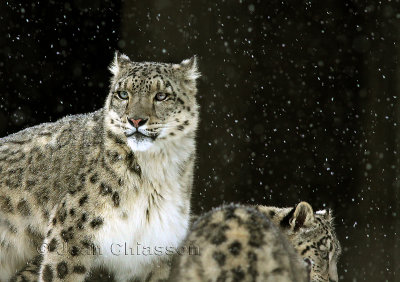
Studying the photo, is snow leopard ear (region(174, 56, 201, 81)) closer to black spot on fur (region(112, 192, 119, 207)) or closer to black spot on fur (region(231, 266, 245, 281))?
black spot on fur (region(112, 192, 119, 207))

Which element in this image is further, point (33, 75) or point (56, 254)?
point (33, 75)

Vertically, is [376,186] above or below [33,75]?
below

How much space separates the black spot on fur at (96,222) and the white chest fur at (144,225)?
3cm

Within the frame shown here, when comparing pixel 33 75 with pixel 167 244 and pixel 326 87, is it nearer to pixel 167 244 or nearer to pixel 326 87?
pixel 326 87

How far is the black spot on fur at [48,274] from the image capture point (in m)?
4.30

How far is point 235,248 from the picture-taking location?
2799mm

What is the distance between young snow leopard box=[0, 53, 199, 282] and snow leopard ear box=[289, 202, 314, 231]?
31.0 inches

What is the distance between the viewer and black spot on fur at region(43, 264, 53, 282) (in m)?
4.30

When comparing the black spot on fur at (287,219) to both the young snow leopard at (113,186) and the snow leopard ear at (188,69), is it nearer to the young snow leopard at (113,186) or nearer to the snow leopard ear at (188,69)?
the young snow leopard at (113,186)

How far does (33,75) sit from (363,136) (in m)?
3.04

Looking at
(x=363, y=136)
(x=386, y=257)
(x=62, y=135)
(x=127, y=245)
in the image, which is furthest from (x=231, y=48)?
(x=127, y=245)

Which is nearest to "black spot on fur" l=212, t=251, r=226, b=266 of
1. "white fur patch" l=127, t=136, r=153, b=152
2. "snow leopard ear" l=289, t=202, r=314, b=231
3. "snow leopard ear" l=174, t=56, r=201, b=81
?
"snow leopard ear" l=289, t=202, r=314, b=231

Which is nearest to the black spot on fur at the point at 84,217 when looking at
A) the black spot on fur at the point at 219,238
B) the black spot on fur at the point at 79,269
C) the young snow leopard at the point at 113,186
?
the young snow leopard at the point at 113,186

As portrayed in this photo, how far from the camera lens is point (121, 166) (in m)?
4.42
